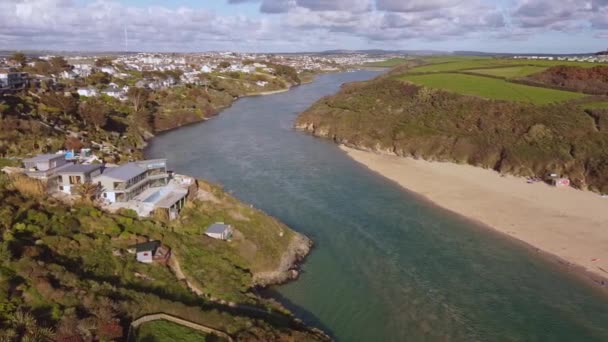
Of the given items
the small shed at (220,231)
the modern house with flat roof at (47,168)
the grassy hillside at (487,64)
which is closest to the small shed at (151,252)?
the small shed at (220,231)

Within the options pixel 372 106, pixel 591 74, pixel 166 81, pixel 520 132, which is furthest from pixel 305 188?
pixel 166 81

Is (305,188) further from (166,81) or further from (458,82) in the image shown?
(166,81)

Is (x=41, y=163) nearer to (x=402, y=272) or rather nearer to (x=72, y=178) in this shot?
(x=72, y=178)

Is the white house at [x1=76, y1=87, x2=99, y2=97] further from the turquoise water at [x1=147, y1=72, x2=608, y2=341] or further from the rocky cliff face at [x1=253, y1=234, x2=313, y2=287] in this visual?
the rocky cliff face at [x1=253, y1=234, x2=313, y2=287]

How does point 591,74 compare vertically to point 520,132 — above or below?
above

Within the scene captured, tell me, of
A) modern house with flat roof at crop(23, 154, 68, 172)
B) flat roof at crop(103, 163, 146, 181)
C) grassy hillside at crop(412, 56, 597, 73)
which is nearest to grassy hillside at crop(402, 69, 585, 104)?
grassy hillside at crop(412, 56, 597, 73)

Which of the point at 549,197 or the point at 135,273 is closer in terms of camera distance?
the point at 135,273
